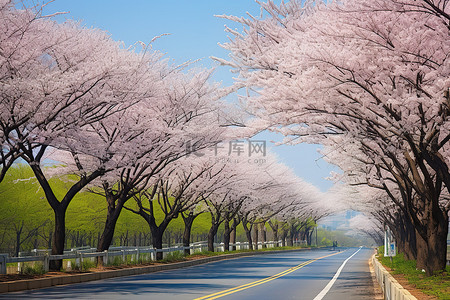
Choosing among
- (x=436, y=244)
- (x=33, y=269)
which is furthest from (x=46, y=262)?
(x=436, y=244)

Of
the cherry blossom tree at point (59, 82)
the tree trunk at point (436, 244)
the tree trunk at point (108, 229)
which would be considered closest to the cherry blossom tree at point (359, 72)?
the tree trunk at point (436, 244)

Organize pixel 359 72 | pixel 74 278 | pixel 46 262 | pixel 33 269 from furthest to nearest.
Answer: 1. pixel 46 262
2. pixel 74 278
3. pixel 33 269
4. pixel 359 72

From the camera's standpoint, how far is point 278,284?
20.0 m

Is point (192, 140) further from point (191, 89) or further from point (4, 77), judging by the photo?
point (4, 77)

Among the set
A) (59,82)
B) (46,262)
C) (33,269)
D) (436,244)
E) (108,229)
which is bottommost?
(33,269)

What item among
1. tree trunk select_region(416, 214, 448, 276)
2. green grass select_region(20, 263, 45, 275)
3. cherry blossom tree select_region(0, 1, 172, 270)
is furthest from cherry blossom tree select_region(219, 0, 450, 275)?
green grass select_region(20, 263, 45, 275)

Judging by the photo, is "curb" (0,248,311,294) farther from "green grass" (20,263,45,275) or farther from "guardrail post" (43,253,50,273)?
"guardrail post" (43,253,50,273)

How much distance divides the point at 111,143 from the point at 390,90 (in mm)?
15435

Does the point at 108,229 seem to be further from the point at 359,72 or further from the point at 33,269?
the point at 359,72

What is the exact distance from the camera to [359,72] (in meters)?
14.3

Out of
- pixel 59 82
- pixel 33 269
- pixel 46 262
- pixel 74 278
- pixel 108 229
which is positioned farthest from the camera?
pixel 108 229

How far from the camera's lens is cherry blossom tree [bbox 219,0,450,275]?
40.5 feet

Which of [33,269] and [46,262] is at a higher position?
[46,262]

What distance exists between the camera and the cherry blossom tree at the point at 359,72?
12.4 meters
